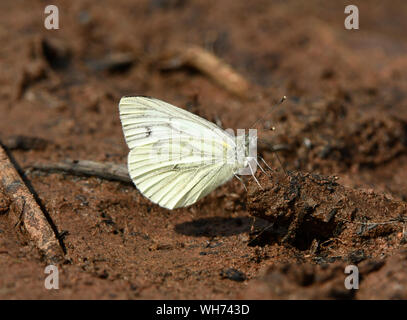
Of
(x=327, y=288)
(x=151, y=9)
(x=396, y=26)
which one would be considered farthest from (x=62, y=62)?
(x=396, y=26)

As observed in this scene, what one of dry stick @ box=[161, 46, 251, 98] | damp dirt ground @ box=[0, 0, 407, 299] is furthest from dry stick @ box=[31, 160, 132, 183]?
dry stick @ box=[161, 46, 251, 98]

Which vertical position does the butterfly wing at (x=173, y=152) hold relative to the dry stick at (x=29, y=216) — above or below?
above

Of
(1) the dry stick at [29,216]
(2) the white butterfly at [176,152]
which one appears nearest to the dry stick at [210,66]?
(2) the white butterfly at [176,152]

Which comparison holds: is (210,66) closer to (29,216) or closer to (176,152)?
(176,152)

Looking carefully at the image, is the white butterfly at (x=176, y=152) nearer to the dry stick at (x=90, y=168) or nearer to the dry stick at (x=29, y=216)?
the dry stick at (x=90, y=168)

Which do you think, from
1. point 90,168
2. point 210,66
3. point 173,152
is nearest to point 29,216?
point 90,168
